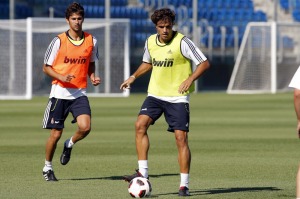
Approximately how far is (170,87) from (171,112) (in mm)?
268

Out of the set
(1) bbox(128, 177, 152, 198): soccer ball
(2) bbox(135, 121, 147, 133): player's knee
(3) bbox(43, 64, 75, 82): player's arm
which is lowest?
(1) bbox(128, 177, 152, 198): soccer ball

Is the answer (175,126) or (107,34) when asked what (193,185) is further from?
(107,34)

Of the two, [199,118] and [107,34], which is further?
[107,34]

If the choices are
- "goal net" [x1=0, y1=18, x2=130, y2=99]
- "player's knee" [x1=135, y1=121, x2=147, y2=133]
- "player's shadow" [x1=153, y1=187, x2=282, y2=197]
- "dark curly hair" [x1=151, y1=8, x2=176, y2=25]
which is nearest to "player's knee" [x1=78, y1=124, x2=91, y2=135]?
"player's knee" [x1=135, y1=121, x2=147, y2=133]

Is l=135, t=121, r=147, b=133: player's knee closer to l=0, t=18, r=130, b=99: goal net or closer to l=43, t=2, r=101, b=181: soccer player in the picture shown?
l=43, t=2, r=101, b=181: soccer player

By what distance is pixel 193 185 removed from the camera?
1127 cm

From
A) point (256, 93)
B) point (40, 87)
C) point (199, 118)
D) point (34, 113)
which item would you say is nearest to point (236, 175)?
point (199, 118)

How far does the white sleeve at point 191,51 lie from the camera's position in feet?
34.7

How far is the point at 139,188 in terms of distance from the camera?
Answer: 32.7 ft

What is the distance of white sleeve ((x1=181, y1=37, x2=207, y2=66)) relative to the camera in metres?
10.6

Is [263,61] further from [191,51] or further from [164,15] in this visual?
[164,15]

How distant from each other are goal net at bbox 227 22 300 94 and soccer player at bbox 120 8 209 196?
2498cm

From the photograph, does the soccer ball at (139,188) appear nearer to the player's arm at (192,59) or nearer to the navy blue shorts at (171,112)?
the navy blue shorts at (171,112)

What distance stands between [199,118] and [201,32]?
14.4 meters
